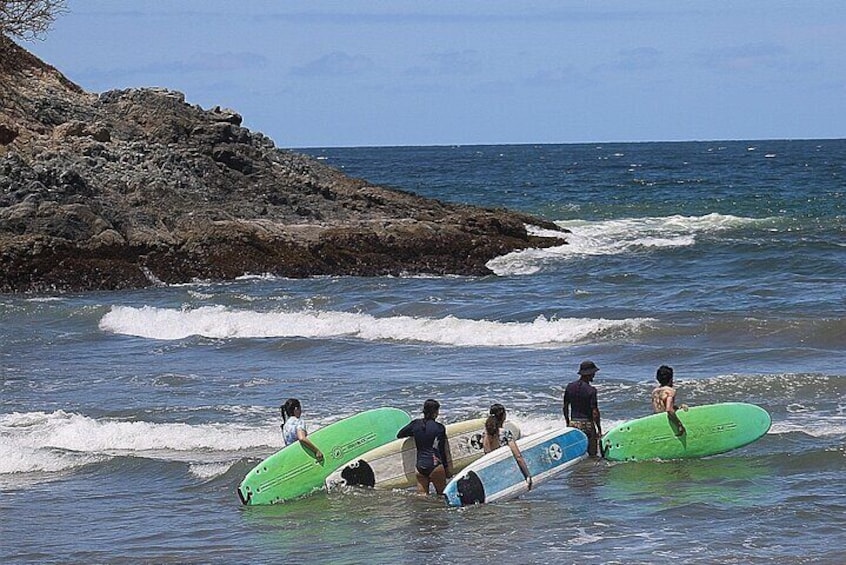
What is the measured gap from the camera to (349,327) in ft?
83.6

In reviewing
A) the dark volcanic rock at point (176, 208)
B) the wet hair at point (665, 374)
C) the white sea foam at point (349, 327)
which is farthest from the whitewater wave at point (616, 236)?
the wet hair at point (665, 374)

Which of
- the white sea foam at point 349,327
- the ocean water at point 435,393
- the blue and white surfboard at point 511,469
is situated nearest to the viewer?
the ocean water at point 435,393

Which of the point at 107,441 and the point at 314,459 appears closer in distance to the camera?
the point at 314,459

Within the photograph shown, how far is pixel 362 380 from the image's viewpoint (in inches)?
787

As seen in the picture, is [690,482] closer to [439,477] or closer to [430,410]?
[439,477]

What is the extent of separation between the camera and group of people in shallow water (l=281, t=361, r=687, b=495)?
1334 centimetres

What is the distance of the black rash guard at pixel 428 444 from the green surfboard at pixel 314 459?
3.58 ft

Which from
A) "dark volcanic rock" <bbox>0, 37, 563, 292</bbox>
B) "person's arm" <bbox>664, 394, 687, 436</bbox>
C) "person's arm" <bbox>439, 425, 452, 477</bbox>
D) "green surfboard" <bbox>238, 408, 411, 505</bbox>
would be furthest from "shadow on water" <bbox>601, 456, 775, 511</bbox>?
"dark volcanic rock" <bbox>0, 37, 563, 292</bbox>

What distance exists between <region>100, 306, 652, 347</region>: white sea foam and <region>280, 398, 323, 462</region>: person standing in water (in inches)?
374

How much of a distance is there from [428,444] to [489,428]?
656 millimetres

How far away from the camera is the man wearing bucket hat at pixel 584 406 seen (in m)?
14.4

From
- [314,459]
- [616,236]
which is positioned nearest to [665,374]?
[314,459]

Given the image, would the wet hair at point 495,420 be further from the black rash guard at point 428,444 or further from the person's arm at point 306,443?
the person's arm at point 306,443

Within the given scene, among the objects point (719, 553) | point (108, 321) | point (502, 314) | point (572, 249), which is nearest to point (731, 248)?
point (572, 249)
